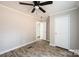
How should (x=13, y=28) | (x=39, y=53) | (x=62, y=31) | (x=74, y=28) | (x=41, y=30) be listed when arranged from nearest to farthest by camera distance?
1. (x=39, y=53)
2. (x=74, y=28)
3. (x=13, y=28)
4. (x=62, y=31)
5. (x=41, y=30)

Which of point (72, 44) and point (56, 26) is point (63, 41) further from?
point (56, 26)

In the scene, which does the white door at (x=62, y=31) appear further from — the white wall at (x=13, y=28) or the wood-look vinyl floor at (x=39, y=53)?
the white wall at (x=13, y=28)

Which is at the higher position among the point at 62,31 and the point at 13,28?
the point at 13,28

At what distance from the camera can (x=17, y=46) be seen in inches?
164

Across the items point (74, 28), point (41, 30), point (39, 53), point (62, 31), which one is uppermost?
point (74, 28)

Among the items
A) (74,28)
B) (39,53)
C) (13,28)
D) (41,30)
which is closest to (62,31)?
(74,28)

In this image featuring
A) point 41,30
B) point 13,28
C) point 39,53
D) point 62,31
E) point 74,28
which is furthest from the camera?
point 41,30

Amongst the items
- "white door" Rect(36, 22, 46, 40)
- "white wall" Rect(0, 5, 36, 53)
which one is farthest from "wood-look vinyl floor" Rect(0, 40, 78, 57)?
"white door" Rect(36, 22, 46, 40)

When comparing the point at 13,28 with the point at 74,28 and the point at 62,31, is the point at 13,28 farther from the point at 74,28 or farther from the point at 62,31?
the point at 74,28

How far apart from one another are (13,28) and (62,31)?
9.51 ft

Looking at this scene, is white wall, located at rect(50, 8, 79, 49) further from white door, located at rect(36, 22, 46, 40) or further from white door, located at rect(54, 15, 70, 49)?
white door, located at rect(36, 22, 46, 40)

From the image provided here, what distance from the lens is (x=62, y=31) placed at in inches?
163

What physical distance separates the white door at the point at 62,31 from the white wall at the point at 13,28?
2.16 m

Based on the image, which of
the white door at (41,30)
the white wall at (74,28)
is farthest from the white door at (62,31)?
the white door at (41,30)
